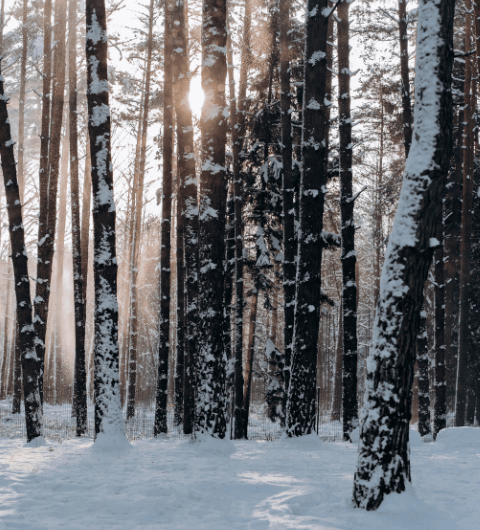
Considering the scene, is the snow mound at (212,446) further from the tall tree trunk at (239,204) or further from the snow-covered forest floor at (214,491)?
the tall tree trunk at (239,204)

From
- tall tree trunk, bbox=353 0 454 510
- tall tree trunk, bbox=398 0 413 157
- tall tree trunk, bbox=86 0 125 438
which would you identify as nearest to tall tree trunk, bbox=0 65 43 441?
tall tree trunk, bbox=86 0 125 438

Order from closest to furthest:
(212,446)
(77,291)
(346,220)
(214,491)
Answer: (214,491) → (212,446) → (346,220) → (77,291)

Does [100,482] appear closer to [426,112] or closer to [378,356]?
[378,356]

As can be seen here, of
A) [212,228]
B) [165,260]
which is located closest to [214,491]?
[212,228]

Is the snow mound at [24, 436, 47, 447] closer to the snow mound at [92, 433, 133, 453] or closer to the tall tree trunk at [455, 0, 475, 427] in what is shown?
the snow mound at [92, 433, 133, 453]

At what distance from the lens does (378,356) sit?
4.86m

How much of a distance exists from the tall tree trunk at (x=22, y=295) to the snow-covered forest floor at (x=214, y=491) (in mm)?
1178

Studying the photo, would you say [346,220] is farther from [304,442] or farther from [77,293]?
[77,293]

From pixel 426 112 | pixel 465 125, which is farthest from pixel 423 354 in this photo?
pixel 426 112

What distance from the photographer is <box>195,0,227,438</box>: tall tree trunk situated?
8117 mm

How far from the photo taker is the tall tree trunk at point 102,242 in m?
8.33

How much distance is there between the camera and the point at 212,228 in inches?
333

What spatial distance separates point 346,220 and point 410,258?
7206mm

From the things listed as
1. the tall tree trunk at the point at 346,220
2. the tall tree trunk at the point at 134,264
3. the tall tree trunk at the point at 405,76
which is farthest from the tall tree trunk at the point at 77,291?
the tall tree trunk at the point at 405,76
